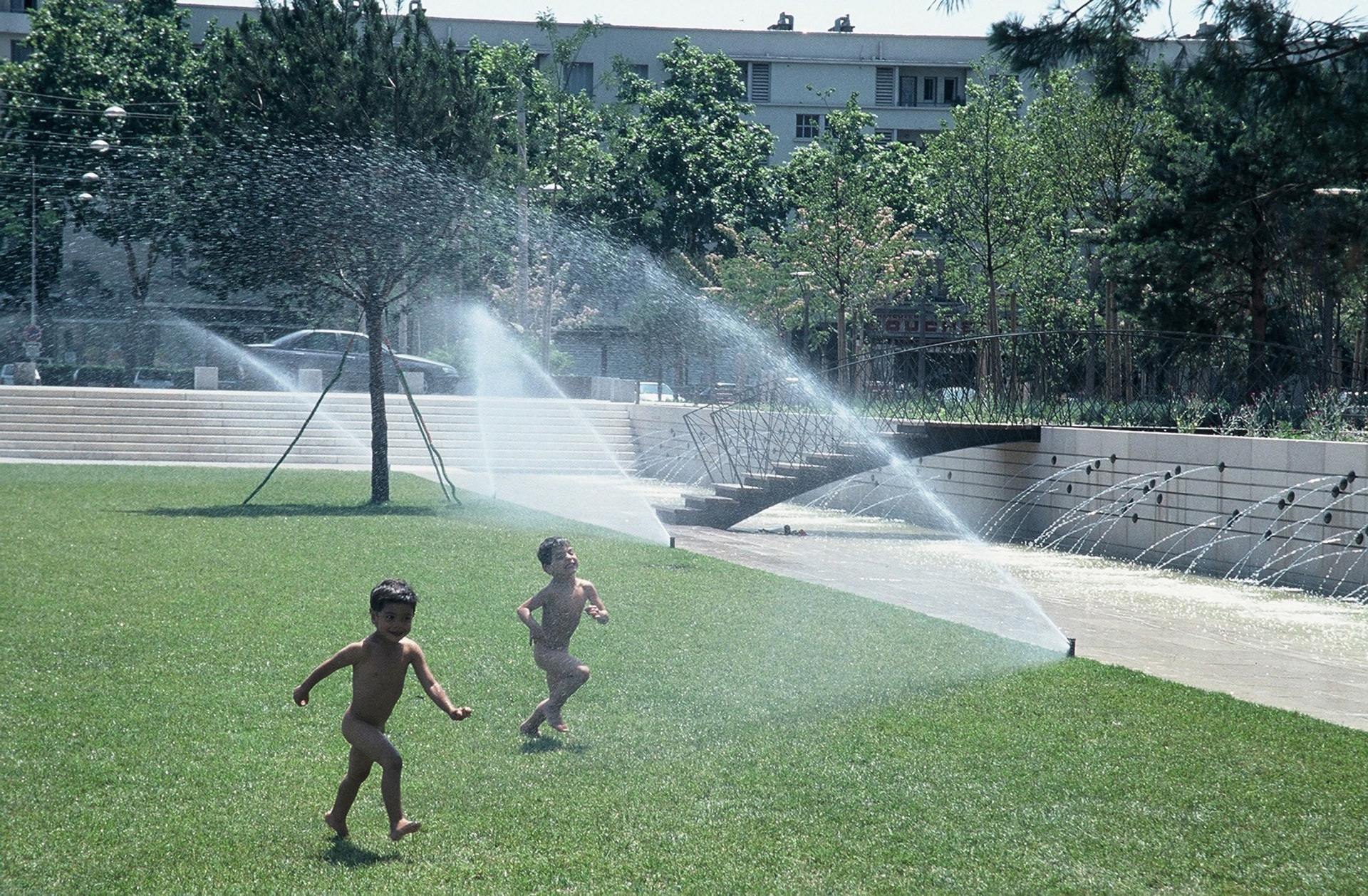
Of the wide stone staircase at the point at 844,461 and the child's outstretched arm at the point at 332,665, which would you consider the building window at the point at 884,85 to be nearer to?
the wide stone staircase at the point at 844,461

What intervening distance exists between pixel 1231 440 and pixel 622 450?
62.1ft

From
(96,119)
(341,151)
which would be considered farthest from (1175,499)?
(96,119)

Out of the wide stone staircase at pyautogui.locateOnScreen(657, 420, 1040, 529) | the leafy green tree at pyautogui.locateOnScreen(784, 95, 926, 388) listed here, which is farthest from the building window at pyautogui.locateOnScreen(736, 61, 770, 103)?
the wide stone staircase at pyautogui.locateOnScreen(657, 420, 1040, 529)

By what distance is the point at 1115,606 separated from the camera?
40.2 feet

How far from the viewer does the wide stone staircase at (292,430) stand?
29375mm

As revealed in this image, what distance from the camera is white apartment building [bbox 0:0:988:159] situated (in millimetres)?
62469

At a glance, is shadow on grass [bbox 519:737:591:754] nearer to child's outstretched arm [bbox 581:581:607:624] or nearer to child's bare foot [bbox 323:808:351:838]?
child's outstretched arm [bbox 581:581:607:624]

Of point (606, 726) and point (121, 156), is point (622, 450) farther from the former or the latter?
point (606, 726)

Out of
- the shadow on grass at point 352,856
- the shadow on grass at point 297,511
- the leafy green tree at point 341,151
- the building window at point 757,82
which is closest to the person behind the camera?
the shadow on grass at point 352,856

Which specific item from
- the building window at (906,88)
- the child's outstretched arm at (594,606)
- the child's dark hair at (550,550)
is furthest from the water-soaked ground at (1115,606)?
the building window at (906,88)

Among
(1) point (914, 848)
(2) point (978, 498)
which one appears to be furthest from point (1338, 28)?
(2) point (978, 498)

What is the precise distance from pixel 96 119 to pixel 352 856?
43.9m

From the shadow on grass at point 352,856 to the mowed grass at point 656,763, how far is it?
0.5 inches

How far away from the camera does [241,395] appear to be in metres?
32.4
